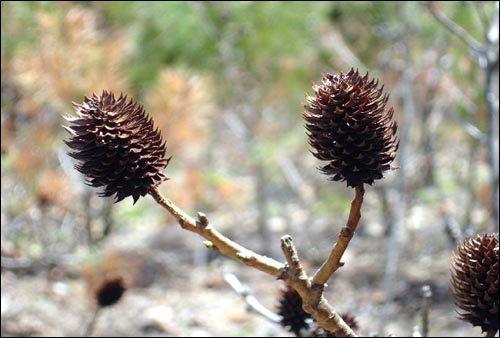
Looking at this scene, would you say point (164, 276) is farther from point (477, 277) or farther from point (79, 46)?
point (477, 277)

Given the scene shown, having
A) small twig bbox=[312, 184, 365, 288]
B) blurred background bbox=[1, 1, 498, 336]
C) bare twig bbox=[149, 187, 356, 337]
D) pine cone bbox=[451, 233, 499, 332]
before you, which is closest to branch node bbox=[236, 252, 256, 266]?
bare twig bbox=[149, 187, 356, 337]

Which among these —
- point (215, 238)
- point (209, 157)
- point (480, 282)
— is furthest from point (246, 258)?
point (209, 157)

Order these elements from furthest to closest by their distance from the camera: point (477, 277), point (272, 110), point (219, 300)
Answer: point (272, 110), point (219, 300), point (477, 277)

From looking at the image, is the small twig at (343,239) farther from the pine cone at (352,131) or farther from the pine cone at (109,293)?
the pine cone at (109,293)

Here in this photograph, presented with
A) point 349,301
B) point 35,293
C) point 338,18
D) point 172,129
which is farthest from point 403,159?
point 338,18

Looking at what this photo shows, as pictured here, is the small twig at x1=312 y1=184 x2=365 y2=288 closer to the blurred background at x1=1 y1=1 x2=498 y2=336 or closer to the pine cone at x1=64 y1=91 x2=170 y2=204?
the pine cone at x1=64 y1=91 x2=170 y2=204

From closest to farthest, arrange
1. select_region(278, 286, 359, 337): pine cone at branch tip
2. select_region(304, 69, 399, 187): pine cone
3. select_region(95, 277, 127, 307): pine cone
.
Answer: select_region(304, 69, 399, 187): pine cone < select_region(278, 286, 359, 337): pine cone at branch tip < select_region(95, 277, 127, 307): pine cone

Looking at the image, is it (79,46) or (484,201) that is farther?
(484,201)
